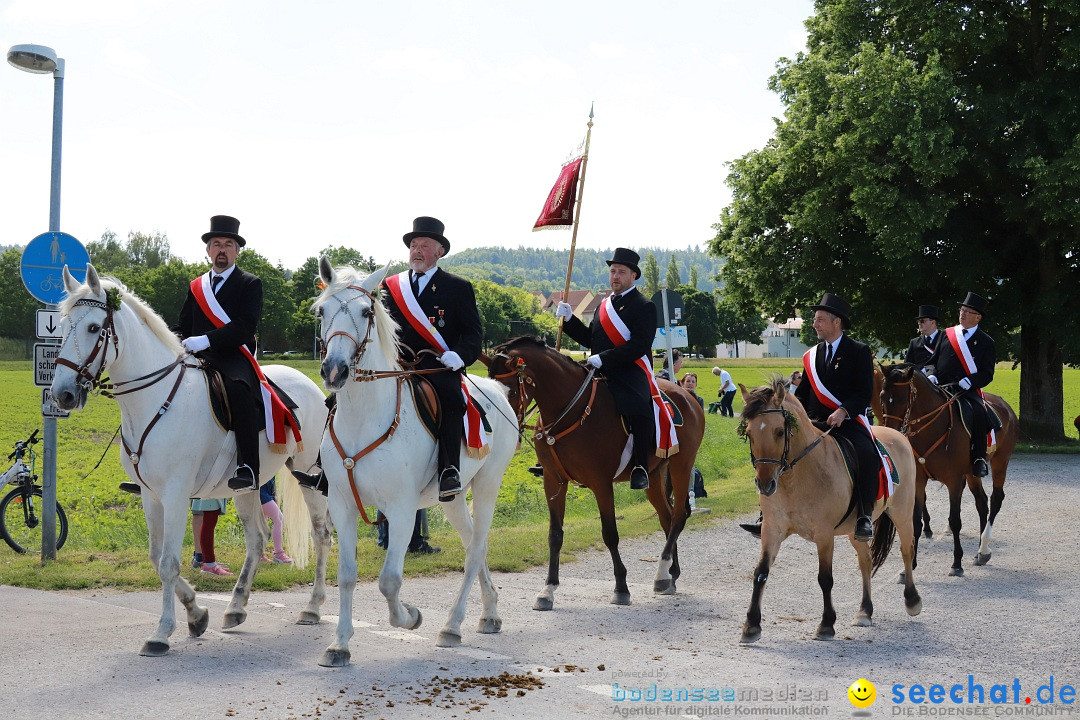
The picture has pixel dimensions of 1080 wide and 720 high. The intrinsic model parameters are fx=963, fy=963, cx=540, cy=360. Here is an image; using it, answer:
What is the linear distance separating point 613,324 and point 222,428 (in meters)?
4.47

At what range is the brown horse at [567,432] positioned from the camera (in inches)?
397

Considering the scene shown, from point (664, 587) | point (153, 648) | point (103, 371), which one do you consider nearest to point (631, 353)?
point (664, 587)

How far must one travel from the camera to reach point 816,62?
26922 millimetres

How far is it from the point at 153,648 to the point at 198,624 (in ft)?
2.26

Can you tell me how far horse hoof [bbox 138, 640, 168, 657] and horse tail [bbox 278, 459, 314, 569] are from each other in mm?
2474

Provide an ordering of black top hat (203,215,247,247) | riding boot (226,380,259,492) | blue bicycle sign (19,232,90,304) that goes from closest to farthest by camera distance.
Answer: riding boot (226,380,259,492) → black top hat (203,215,247,247) → blue bicycle sign (19,232,90,304)

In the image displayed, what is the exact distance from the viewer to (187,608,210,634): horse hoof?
8141mm

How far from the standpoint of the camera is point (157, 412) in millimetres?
8094

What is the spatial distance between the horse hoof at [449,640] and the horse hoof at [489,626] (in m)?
0.67

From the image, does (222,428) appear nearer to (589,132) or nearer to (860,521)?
(860,521)

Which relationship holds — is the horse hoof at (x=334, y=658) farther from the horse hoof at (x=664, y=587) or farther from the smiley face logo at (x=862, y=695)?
the horse hoof at (x=664, y=587)

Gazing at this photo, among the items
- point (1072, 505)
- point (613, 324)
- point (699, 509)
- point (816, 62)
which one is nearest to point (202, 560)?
point (613, 324)

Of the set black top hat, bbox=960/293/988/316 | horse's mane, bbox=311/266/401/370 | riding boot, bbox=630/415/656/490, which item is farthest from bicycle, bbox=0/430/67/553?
black top hat, bbox=960/293/988/316

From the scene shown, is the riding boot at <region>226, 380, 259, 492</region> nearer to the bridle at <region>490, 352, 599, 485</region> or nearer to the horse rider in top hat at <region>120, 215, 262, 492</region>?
the horse rider in top hat at <region>120, 215, 262, 492</region>
